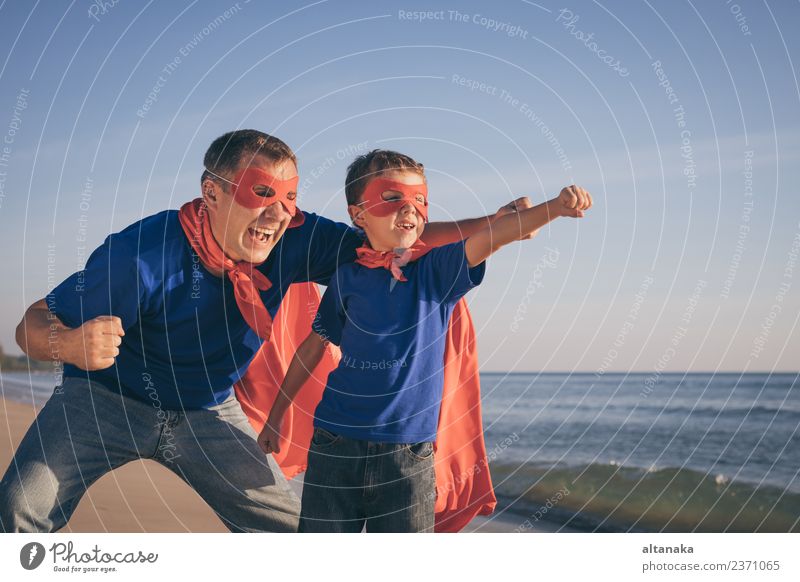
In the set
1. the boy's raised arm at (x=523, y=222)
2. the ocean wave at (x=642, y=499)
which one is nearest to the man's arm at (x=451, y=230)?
the boy's raised arm at (x=523, y=222)

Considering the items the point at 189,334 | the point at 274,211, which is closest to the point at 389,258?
the point at 274,211

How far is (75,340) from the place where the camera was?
4.28 meters

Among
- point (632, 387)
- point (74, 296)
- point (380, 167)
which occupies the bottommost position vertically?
point (632, 387)

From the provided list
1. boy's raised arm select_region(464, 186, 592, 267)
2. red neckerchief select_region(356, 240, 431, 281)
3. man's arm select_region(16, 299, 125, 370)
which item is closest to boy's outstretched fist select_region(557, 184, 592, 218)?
boy's raised arm select_region(464, 186, 592, 267)

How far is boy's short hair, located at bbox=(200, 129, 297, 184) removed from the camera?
16.1 ft

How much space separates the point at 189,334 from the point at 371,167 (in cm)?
149

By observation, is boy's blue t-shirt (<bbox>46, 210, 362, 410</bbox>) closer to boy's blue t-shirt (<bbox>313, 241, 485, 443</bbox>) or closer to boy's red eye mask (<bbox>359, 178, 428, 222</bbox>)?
boy's red eye mask (<bbox>359, 178, 428, 222</bbox>)

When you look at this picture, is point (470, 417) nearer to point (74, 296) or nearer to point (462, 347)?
point (462, 347)

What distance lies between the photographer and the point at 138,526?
7.31 metres

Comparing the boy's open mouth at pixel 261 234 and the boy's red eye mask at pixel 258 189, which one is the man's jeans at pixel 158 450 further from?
the boy's red eye mask at pixel 258 189

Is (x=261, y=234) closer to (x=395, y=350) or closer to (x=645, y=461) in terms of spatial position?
(x=395, y=350)

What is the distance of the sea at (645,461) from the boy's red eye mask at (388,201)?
4.31m
